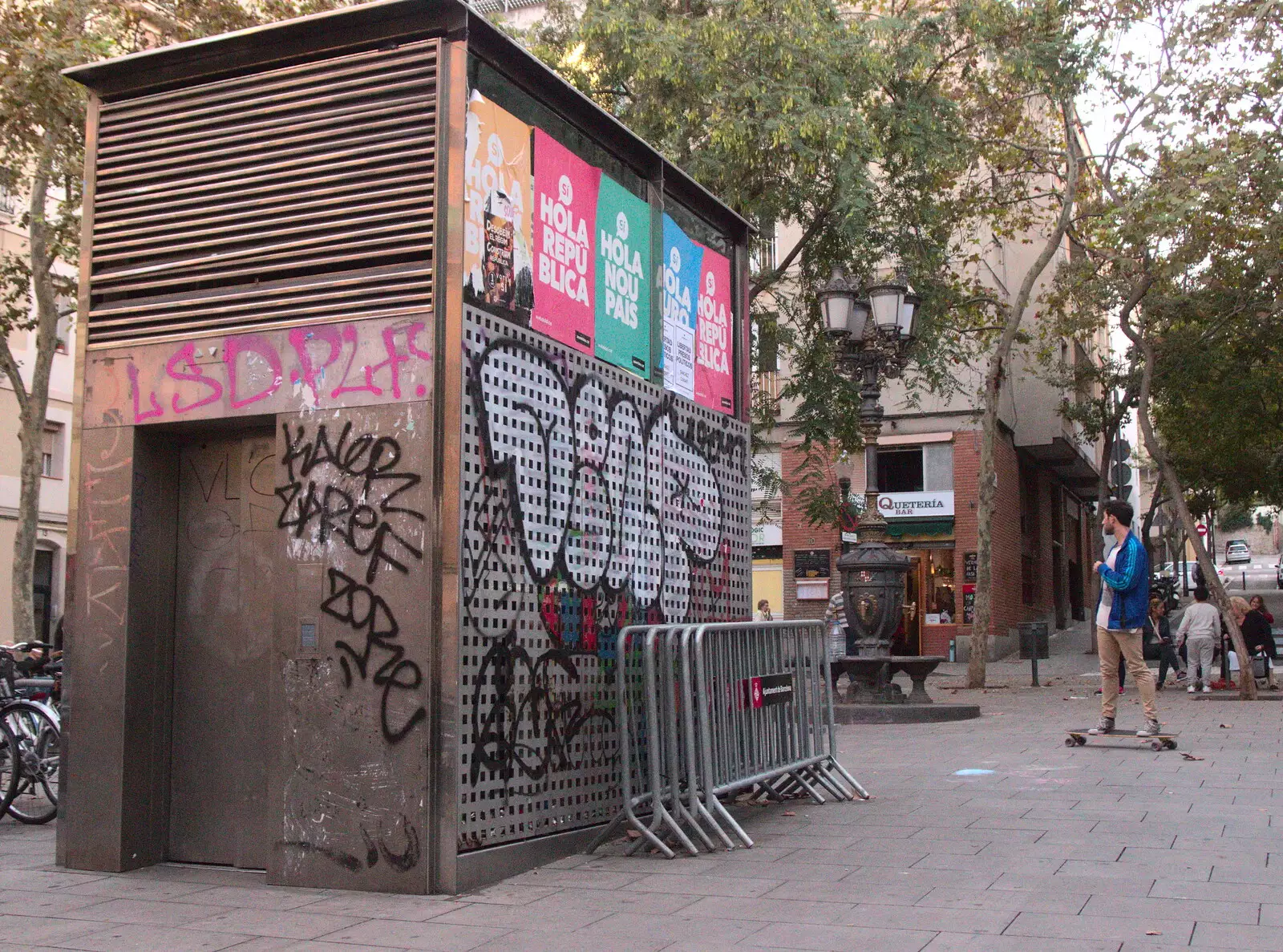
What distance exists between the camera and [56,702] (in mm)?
10055

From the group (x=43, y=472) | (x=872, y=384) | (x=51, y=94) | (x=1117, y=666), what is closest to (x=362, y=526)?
(x=1117, y=666)

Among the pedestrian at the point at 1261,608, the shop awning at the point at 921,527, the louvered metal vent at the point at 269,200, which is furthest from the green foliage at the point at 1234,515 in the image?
the louvered metal vent at the point at 269,200

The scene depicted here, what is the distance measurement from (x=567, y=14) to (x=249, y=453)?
14.3m

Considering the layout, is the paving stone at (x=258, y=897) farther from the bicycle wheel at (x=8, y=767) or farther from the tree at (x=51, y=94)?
the tree at (x=51, y=94)

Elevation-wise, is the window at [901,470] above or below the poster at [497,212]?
above

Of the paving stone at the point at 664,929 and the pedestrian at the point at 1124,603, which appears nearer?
the paving stone at the point at 664,929

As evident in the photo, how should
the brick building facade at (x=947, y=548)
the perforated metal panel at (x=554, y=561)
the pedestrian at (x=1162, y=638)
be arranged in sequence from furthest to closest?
1. the brick building facade at (x=947, y=548)
2. the pedestrian at (x=1162, y=638)
3. the perforated metal panel at (x=554, y=561)

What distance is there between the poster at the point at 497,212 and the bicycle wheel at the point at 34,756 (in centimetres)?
411

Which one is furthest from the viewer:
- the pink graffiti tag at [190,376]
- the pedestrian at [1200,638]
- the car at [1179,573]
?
the car at [1179,573]

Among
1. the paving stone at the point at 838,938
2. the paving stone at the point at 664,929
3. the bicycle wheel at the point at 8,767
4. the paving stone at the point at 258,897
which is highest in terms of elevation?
the bicycle wheel at the point at 8,767

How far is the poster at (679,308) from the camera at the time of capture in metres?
8.49

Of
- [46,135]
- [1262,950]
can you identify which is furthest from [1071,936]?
[46,135]

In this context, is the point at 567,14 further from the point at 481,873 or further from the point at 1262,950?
the point at 1262,950

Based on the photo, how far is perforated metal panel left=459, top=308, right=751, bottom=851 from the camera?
6.19 metres
